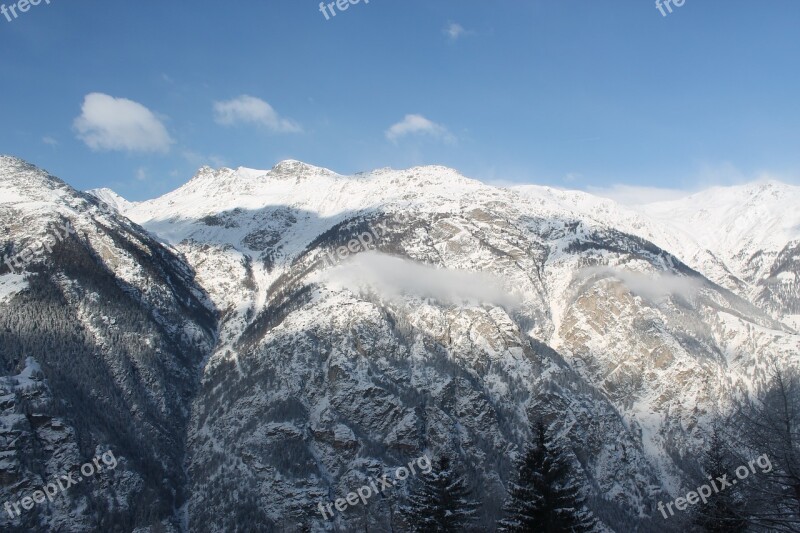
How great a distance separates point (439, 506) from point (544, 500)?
28.6ft

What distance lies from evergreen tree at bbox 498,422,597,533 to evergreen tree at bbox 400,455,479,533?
13.8 feet

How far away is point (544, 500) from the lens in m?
42.9

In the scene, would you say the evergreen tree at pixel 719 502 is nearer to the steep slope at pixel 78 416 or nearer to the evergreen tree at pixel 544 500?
the evergreen tree at pixel 544 500

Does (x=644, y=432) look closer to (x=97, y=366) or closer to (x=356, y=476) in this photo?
(x=356, y=476)

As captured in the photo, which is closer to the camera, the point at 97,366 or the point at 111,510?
the point at 111,510

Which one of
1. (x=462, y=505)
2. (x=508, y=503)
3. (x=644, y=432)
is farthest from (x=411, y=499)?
(x=644, y=432)

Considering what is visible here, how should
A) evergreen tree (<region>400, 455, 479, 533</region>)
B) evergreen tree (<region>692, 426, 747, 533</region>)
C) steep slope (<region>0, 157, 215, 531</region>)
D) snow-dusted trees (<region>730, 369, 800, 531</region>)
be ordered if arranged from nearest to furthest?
1. snow-dusted trees (<region>730, 369, 800, 531</region>)
2. evergreen tree (<region>692, 426, 747, 533</region>)
3. evergreen tree (<region>400, 455, 479, 533</region>)
4. steep slope (<region>0, 157, 215, 531</region>)

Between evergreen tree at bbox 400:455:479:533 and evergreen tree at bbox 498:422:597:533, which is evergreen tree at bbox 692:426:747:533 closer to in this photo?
evergreen tree at bbox 498:422:597:533

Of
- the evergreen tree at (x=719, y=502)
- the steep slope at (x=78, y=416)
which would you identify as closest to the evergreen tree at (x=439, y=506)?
the evergreen tree at (x=719, y=502)

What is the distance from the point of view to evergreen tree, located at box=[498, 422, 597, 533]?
42500 millimetres

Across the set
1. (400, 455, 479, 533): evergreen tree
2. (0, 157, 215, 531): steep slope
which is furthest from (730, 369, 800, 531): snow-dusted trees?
(0, 157, 215, 531): steep slope

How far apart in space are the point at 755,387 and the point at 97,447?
174527mm

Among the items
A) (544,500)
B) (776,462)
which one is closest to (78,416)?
(544,500)

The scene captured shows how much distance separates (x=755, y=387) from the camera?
195 m
